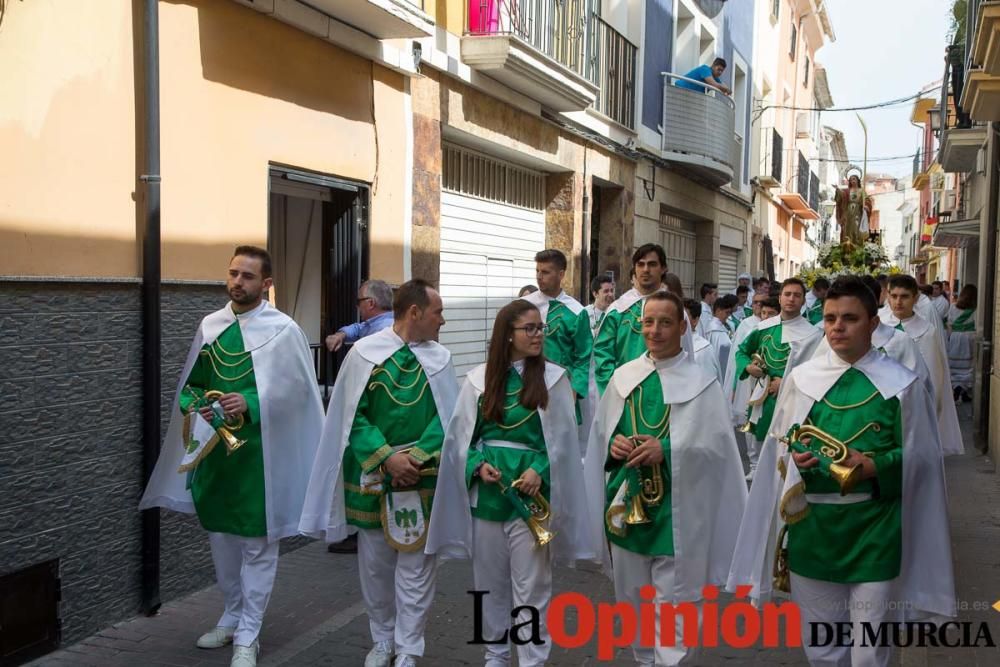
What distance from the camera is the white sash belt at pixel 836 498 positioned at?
4.01 metres

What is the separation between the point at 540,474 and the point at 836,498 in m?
1.21

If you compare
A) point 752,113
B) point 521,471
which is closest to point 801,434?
point 521,471

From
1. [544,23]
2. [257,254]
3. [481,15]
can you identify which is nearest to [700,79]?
[544,23]

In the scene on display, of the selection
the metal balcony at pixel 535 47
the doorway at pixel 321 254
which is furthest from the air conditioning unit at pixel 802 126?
the doorway at pixel 321 254

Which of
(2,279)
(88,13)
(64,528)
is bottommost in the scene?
(64,528)

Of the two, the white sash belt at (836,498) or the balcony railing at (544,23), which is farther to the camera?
the balcony railing at (544,23)

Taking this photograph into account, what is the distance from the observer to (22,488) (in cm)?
503

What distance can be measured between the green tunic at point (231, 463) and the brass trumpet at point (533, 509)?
1389 millimetres

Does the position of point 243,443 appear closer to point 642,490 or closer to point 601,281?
point 642,490

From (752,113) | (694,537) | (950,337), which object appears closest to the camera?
(694,537)

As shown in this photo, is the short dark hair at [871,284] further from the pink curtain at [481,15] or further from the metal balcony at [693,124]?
the metal balcony at [693,124]

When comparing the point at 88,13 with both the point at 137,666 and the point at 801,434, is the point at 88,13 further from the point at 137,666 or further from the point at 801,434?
the point at 801,434

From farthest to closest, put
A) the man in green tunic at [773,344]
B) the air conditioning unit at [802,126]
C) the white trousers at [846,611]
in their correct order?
the air conditioning unit at [802,126] → the man in green tunic at [773,344] → the white trousers at [846,611]

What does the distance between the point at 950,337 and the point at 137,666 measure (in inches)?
586
